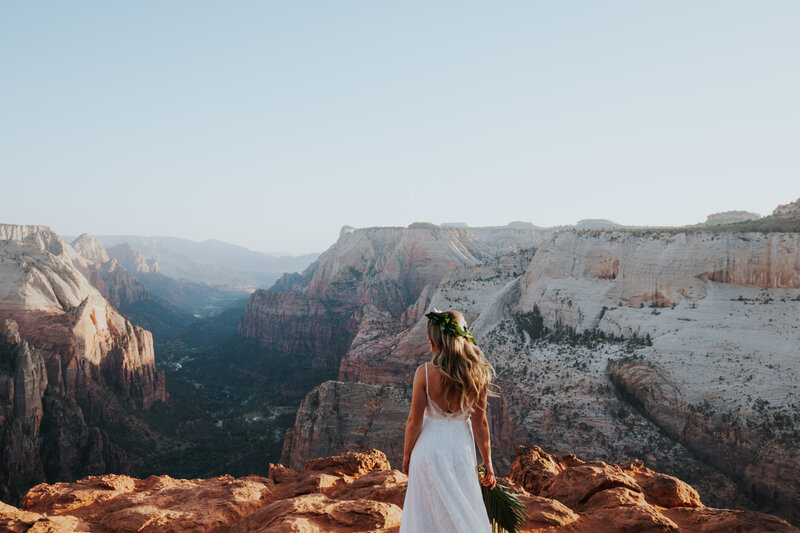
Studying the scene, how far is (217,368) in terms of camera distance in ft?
267

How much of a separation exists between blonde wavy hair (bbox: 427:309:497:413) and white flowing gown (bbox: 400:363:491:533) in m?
0.22

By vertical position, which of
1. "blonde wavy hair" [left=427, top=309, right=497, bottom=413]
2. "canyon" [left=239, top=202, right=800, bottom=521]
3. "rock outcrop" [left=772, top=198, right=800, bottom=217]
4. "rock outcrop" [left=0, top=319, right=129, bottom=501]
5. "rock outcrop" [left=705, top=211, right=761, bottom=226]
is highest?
"rock outcrop" [left=705, top=211, right=761, bottom=226]

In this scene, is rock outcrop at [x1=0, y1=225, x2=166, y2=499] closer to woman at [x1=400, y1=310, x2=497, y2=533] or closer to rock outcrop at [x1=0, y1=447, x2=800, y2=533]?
rock outcrop at [x1=0, y1=447, x2=800, y2=533]

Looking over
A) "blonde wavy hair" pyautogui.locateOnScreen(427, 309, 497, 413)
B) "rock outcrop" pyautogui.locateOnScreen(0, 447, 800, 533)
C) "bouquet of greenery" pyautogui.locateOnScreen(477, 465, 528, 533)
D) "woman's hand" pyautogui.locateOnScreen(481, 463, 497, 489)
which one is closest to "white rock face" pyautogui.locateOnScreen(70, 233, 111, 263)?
"rock outcrop" pyautogui.locateOnScreen(0, 447, 800, 533)

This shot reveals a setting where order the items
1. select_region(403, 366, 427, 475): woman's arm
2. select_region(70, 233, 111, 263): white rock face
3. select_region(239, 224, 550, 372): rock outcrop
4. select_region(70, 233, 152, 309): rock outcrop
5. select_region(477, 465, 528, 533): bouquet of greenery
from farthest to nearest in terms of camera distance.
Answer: select_region(70, 233, 111, 263): white rock face → select_region(70, 233, 152, 309): rock outcrop → select_region(239, 224, 550, 372): rock outcrop → select_region(477, 465, 528, 533): bouquet of greenery → select_region(403, 366, 427, 475): woman's arm

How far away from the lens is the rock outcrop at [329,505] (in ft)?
27.7

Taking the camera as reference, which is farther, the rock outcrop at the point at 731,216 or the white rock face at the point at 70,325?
the rock outcrop at the point at 731,216

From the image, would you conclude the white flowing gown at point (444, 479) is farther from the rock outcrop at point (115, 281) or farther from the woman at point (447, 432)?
the rock outcrop at point (115, 281)

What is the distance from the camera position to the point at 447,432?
5.08m

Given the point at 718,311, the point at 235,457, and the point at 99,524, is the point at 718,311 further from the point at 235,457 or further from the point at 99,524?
the point at 235,457

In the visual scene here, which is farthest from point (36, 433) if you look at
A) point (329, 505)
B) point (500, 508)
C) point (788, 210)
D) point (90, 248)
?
point (90, 248)

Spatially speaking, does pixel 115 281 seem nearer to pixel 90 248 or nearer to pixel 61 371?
pixel 90 248

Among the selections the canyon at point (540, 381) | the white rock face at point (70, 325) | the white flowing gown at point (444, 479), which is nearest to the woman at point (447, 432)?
the white flowing gown at point (444, 479)

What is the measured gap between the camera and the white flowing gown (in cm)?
501
